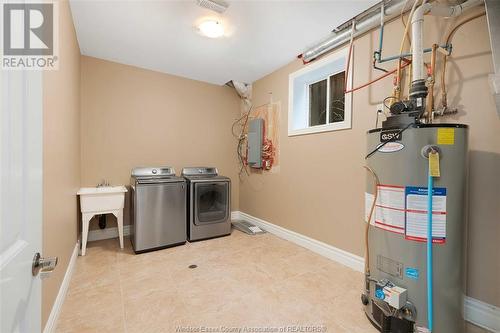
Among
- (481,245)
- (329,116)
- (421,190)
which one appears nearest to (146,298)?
(421,190)

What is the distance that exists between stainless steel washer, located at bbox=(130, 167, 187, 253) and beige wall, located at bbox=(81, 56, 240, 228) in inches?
20.0

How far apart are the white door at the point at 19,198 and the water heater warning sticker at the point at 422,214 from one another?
1.67m

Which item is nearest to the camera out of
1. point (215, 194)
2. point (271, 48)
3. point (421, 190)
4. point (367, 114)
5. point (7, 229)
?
point (7, 229)

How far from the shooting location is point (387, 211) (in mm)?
1424

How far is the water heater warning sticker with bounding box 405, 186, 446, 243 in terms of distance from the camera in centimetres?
128

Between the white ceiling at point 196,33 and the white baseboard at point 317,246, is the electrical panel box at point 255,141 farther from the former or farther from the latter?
the white baseboard at point 317,246

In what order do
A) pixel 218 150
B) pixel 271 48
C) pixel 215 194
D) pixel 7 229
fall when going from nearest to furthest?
pixel 7 229, pixel 271 48, pixel 215 194, pixel 218 150

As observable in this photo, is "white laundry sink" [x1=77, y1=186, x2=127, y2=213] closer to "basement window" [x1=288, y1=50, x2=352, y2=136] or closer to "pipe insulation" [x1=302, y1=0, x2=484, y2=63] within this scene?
"basement window" [x1=288, y1=50, x2=352, y2=136]

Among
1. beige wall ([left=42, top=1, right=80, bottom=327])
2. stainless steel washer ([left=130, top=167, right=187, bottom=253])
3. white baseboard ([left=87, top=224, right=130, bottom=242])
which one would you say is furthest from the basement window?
white baseboard ([left=87, top=224, right=130, bottom=242])

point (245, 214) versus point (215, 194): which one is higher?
point (215, 194)

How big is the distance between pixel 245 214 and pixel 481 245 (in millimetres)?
3013

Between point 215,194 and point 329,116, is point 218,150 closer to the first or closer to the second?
point 215,194

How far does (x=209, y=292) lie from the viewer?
6.21 feet

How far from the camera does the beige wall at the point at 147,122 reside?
3010 millimetres
